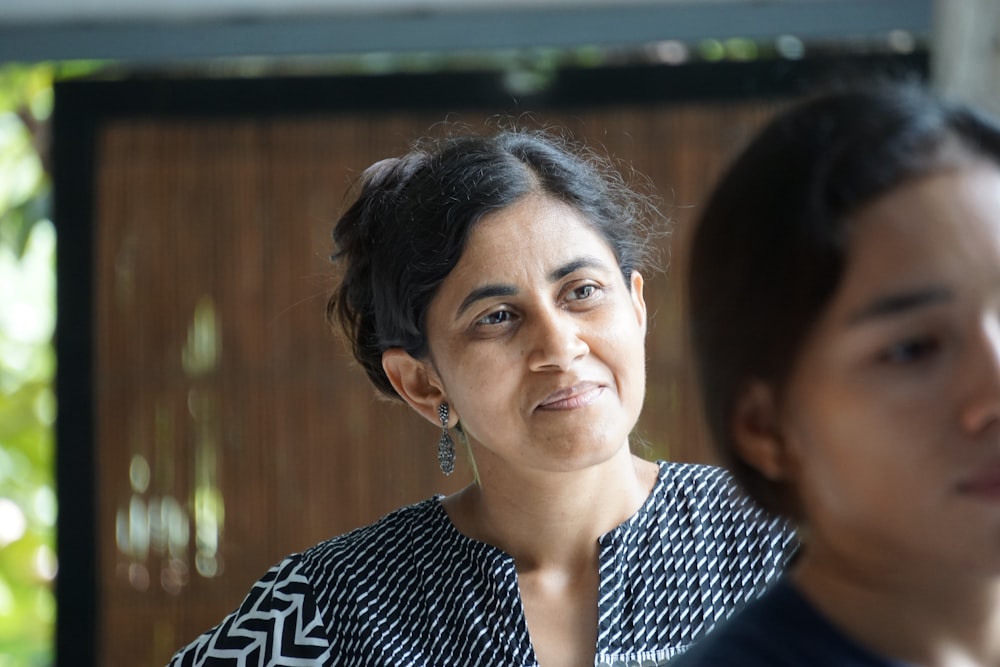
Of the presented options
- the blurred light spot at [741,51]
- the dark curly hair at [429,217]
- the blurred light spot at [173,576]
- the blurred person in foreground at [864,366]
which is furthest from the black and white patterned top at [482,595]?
the blurred light spot at [741,51]

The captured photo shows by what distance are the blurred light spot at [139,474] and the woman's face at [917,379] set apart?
476cm

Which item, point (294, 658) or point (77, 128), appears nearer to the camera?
point (294, 658)

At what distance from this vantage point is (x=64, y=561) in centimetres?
533

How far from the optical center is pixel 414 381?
2.72 meters

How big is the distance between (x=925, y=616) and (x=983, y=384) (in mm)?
204

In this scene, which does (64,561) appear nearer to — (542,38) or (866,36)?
(542,38)

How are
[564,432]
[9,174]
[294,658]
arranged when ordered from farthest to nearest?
[9,174], [294,658], [564,432]

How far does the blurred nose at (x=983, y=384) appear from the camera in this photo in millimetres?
883

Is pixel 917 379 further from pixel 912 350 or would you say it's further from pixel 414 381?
pixel 414 381

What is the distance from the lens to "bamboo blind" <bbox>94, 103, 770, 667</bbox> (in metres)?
5.34

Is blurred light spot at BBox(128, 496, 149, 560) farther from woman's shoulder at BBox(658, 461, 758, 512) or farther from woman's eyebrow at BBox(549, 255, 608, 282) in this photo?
woman's eyebrow at BBox(549, 255, 608, 282)

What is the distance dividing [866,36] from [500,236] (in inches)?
123

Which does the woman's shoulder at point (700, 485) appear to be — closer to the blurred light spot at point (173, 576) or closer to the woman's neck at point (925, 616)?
the woman's neck at point (925, 616)

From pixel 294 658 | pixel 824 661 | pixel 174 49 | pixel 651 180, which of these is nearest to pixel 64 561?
pixel 174 49
